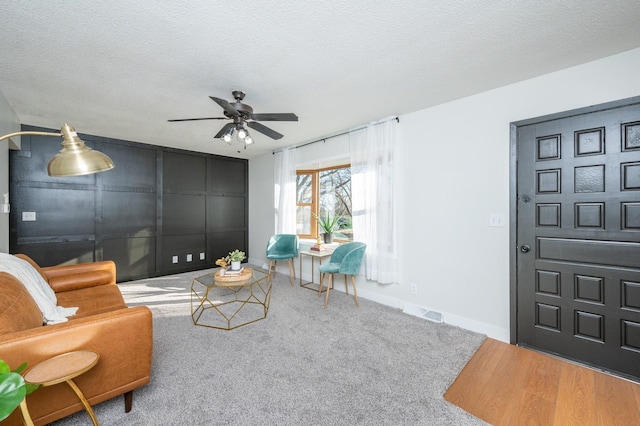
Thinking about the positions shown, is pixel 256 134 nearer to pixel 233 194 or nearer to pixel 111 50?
pixel 233 194

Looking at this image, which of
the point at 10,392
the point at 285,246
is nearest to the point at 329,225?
the point at 285,246

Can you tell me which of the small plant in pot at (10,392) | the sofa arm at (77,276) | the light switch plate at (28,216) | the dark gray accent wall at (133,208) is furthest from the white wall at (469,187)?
the light switch plate at (28,216)

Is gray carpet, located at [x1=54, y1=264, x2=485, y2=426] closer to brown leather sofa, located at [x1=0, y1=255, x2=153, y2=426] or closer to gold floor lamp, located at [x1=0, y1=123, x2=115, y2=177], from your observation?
brown leather sofa, located at [x1=0, y1=255, x2=153, y2=426]

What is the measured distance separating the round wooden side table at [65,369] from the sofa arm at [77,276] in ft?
5.86

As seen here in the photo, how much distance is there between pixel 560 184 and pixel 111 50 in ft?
12.3

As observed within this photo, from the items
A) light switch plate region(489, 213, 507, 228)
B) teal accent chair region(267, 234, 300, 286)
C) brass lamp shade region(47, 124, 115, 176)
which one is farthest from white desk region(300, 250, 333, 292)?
brass lamp shade region(47, 124, 115, 176)

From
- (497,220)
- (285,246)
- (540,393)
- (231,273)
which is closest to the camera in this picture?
(540,393)

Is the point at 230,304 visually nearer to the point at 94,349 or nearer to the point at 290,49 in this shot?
the point at 94,349

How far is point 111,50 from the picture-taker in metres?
1.97

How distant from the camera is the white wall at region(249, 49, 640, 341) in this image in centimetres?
223

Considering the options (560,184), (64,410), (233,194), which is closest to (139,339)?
(64,410)

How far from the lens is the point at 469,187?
2.78m

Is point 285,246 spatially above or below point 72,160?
below

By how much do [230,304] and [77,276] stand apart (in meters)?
1.60
